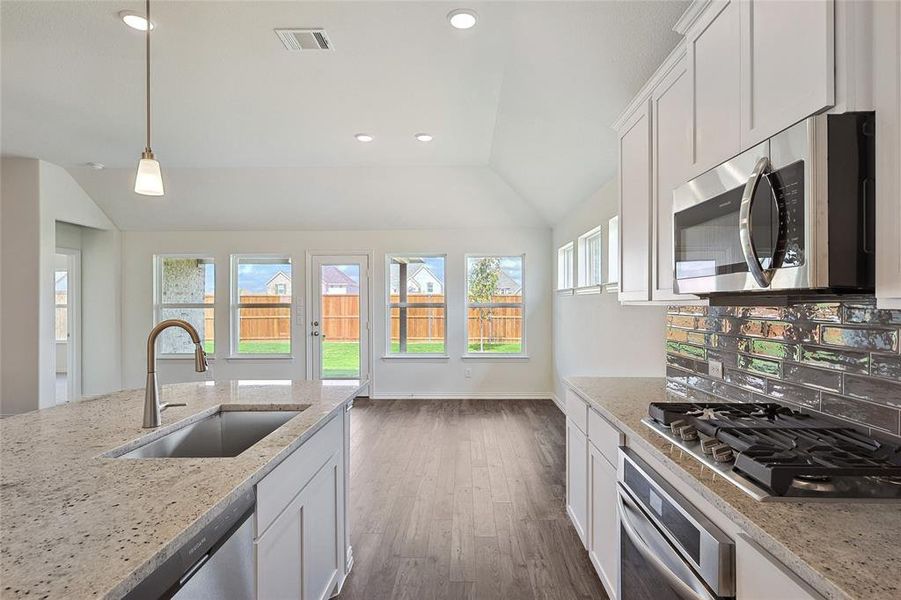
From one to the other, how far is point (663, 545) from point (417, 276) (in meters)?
5.37

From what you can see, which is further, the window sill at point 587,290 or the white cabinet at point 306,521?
the window sill at point 587,290

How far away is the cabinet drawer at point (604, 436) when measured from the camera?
5.84ft

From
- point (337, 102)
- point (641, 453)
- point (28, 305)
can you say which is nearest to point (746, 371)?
point (641, 453)

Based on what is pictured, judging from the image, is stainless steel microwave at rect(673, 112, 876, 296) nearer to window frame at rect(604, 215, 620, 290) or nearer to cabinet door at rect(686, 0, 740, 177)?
cabinet door at rect(686, 0, 740, 177)

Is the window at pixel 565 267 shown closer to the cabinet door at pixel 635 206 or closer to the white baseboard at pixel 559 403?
the white baseboard at pixel 559 403

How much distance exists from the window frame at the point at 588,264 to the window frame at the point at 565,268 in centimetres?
33

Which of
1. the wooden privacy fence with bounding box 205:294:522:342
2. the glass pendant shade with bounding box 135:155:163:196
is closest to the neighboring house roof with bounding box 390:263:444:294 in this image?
the wooden privacy fence with bounding box 205:294:522:342

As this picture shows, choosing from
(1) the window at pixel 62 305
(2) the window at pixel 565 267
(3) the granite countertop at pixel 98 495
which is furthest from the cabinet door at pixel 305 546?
(1) the window at pixel 62 305

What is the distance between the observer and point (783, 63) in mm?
1162

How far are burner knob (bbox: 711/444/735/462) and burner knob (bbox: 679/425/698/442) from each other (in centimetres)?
15

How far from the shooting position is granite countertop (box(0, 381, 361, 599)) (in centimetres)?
74

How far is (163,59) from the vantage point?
2912 millimetres

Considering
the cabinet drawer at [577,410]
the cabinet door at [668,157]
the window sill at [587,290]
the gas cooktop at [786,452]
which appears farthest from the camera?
the window sill at [587,290]

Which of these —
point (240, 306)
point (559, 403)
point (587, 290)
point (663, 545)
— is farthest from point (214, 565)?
point (240, 306)
